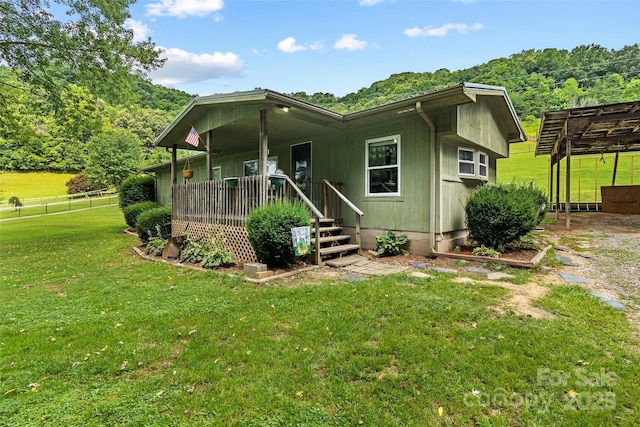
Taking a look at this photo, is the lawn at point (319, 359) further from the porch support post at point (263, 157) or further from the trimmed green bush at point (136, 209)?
the trimmed green bush at point (136, 209)

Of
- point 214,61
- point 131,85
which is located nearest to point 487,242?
point 131,85

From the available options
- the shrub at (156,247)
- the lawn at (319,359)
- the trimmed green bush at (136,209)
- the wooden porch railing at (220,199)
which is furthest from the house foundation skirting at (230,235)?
the trimmed green bush at (136,209)

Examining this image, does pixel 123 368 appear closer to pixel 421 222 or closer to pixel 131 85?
pixel 421 222

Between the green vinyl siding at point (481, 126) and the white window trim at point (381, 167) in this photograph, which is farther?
the white window trim at point (381, 167)

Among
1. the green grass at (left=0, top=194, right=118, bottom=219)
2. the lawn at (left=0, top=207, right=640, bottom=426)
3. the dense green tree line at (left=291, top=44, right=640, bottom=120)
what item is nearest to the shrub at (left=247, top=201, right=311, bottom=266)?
the lawn at (left=0, top=207, right=640, bottom=426)

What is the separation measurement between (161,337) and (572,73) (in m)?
47.1

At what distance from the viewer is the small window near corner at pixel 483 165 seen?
840cm

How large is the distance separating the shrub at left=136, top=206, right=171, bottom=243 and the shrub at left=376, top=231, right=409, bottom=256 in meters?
6.42

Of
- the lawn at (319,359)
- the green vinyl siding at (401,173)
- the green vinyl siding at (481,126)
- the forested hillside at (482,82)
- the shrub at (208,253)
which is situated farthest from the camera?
the forested hillside at (482,82)

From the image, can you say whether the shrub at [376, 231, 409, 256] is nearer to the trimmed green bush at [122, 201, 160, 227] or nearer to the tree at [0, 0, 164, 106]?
the trimmed green bush at [122, 201, 160, 227]

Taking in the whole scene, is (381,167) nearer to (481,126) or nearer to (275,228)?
(481,126)

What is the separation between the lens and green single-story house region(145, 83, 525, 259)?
6266 millimetres

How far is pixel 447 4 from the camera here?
11953mm

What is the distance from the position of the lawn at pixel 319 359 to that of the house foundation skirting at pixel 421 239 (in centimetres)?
223
